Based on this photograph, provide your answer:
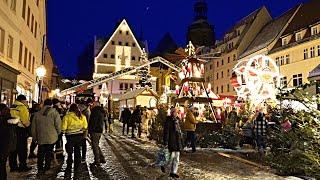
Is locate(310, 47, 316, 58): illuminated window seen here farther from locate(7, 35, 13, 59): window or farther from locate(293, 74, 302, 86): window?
locate(7, 35, 13, 59): window

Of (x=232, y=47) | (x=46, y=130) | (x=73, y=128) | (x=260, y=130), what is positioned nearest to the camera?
(x=46, y=130)

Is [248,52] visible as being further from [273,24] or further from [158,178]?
[158,178]

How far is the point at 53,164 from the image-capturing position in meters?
11.1

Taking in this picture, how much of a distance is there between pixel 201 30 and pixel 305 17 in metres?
43.4

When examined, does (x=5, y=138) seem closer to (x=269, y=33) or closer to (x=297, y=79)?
(x=297, y=79)

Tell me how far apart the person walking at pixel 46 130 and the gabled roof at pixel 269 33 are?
3679 centimetres

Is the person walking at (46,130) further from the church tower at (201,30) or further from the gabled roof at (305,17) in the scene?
the church tower at (201,30)

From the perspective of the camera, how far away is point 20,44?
22.4 m

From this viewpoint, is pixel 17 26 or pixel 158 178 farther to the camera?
pixel 17 26

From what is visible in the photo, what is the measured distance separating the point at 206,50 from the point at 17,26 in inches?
1931

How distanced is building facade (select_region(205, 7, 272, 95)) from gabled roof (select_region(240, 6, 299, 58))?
4.04ft

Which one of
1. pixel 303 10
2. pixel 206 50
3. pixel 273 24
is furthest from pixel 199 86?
pixel 206 50

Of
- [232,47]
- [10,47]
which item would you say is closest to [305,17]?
[232,47]

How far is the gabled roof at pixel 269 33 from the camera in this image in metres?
42.0
